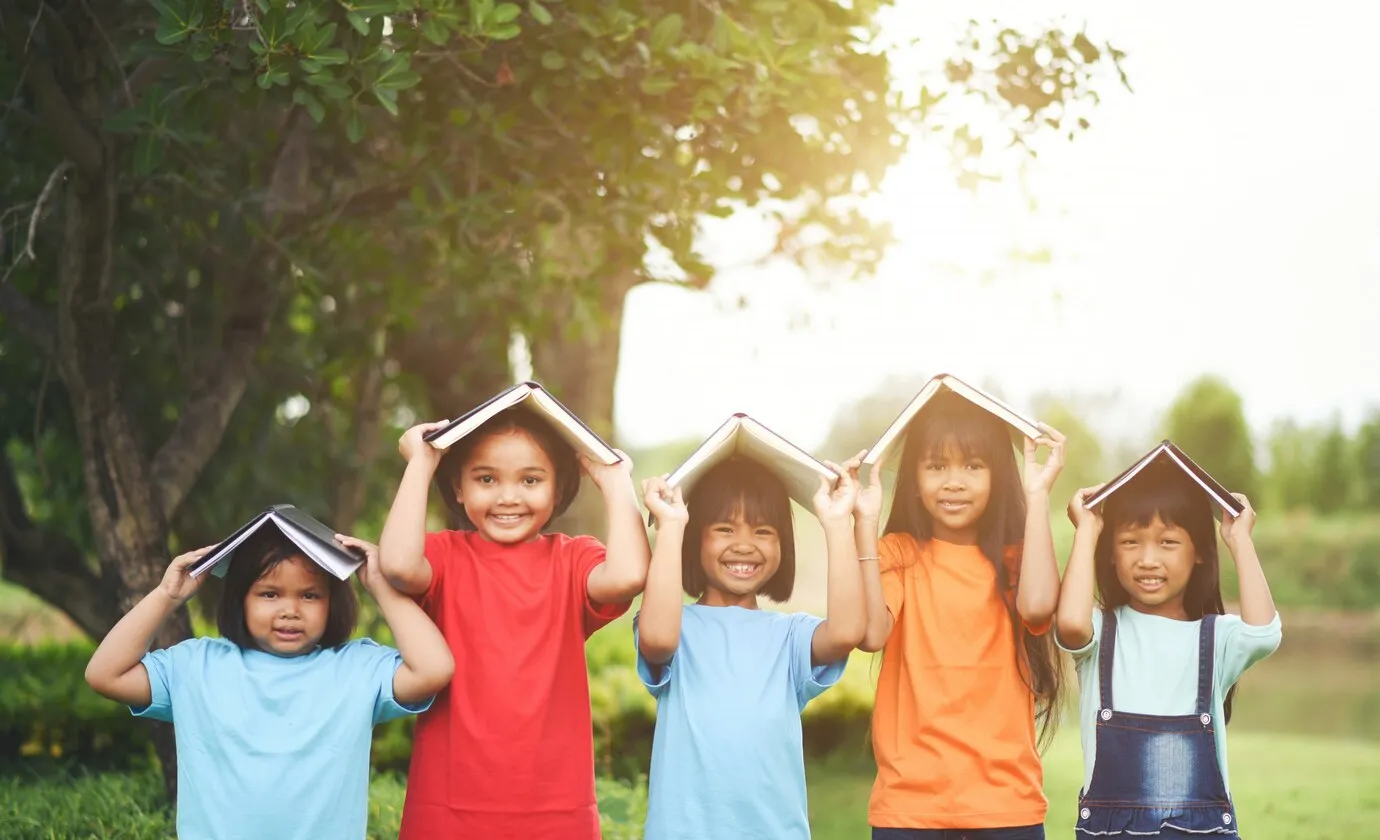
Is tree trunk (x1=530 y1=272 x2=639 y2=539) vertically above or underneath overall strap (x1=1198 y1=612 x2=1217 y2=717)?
above

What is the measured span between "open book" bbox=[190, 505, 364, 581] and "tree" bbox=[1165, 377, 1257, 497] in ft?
71.7

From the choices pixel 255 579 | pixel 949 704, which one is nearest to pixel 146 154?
pixel 255 579

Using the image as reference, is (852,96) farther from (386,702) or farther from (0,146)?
(0,146)

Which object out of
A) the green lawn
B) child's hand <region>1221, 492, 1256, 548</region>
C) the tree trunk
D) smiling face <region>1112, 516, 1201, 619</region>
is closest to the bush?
the green lawn

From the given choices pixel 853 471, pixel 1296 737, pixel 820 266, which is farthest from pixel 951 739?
pixel 1296 737

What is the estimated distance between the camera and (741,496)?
11.3ft

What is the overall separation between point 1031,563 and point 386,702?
160cm

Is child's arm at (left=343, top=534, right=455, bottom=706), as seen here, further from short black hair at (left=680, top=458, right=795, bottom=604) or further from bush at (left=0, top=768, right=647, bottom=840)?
bush at (left=0, top=768, right=647, bottom=840)

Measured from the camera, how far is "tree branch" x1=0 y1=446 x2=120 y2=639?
248 inches

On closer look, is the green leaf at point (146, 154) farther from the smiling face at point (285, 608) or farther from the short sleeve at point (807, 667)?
the short sleeve at point (807, 667)

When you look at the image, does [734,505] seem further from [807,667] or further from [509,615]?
[509,615]

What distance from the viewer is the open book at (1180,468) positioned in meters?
3.42

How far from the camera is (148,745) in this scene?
7.09 meters

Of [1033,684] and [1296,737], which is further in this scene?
[1296,737]
